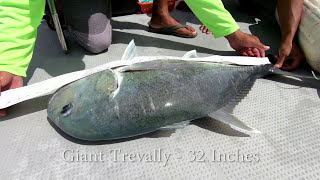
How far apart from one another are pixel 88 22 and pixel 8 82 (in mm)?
1037

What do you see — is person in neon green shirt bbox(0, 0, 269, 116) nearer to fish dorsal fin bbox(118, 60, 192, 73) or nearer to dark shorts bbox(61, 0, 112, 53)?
dark shorts bbox(61, 0, 112, 53)

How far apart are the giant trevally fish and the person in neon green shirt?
0.49m

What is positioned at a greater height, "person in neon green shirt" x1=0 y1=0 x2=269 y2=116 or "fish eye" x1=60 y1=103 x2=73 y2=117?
"person in neon green shirt" x1=0 y1=0 x2=269 y2=116

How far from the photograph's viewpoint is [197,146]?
176 centimetres

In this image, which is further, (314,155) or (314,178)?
(314,155)

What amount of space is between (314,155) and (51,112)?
199 cm

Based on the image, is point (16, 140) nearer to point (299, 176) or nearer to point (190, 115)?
point (190, 115)

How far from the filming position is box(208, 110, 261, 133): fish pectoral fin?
172cm

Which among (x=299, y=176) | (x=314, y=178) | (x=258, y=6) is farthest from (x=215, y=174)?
(x=258, y=6)

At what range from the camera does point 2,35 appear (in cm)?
183

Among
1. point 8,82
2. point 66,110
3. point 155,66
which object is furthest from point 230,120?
point 8,82

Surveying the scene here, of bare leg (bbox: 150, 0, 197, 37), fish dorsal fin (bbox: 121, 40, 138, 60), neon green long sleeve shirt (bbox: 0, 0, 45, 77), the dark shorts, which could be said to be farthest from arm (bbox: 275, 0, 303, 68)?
neon green long sleeve shirt (bbox: 0, 0, 45, 77)

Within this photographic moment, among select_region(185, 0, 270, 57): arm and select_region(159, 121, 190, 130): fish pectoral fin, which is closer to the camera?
select_region(159, 121, 190, 130): fish pectoral fin

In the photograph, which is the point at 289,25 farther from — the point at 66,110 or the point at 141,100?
the point at 66,110
